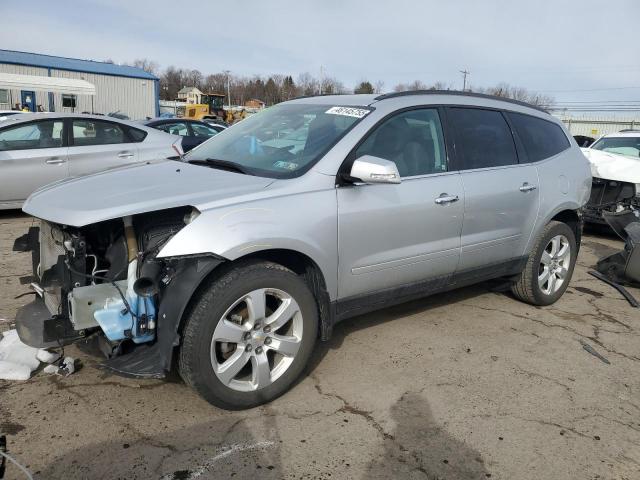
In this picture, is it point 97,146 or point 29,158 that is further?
point 97,146

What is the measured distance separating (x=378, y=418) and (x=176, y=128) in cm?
1050

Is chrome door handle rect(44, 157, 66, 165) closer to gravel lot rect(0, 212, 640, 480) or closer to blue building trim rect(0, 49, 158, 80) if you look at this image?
gravel lot rect(0, 212, 640, 480)

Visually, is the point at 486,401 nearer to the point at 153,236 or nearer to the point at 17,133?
the point at 153,236

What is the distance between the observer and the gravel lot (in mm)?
2510

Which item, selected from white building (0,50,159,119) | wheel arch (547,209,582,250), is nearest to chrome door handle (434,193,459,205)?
wheel arch (547,209,582,250)

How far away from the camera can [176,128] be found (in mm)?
12062

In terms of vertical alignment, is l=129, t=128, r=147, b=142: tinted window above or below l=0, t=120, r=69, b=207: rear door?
above

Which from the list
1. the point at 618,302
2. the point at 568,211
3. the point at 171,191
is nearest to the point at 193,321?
the point at 171,191

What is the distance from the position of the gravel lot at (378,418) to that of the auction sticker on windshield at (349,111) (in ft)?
5.47

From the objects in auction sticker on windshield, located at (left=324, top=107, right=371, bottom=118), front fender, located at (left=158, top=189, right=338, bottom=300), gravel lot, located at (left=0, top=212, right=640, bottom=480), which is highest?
auction sticker on windshield, located at (left=324, top=107, right=371, bottom=118)

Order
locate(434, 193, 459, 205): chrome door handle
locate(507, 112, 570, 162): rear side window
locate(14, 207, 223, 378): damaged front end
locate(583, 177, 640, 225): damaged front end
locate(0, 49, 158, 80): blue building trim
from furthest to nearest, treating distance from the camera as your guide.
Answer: locate(0, 49, 158, 80): blue building trim, locate(583, 177, 640, 225): damaged front end, locate(507, 112, 570, 162): rear side window, locate(434, 193, 459, 205): chrome door handle, locate(14, 207, 223, 378): damaged front end

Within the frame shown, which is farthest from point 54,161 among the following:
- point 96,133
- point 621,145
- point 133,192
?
point 621,145

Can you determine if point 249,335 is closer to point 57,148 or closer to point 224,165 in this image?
point 224,165

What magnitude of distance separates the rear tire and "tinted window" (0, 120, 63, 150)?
648 cm
